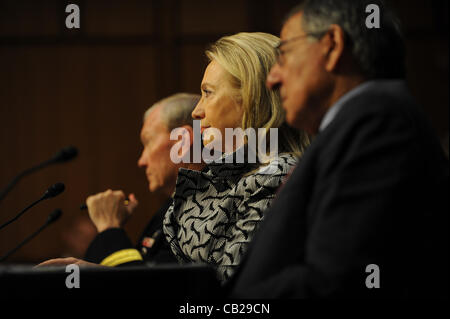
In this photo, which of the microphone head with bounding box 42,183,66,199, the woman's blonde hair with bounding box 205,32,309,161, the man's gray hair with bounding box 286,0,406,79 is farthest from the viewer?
the microphone head with bounding box 42,183,66,199

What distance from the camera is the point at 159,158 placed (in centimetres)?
285

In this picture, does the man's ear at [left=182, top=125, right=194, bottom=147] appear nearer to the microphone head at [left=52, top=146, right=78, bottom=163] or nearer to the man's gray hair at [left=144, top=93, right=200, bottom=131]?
the man's gray hair at [left=144, top=93, right=200, bottom=131]

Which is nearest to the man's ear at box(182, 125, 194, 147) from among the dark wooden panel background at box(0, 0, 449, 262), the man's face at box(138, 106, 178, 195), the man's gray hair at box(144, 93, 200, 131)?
the man's gray hair at box(144, 93, 200, 131)

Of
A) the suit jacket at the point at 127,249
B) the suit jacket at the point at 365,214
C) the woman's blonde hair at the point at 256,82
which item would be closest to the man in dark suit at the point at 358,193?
the suit jacket at the point at 365,214

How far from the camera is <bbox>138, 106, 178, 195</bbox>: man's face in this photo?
282 centimetres

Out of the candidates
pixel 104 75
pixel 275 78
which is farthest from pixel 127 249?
pixel 104 75

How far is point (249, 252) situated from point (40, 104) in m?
4.12

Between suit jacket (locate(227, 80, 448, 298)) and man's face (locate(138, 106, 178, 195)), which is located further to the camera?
man's face (locate(138, 106, 178, 195))

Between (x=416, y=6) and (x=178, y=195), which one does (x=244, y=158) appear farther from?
(x=416, y=6)

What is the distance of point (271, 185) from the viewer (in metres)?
1.60

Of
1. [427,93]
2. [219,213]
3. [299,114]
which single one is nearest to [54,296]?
[299,114]

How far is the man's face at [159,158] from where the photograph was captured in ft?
9.25

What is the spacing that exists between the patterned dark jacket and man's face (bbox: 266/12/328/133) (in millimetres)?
477

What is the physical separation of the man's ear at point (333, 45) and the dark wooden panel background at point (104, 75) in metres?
3.76
